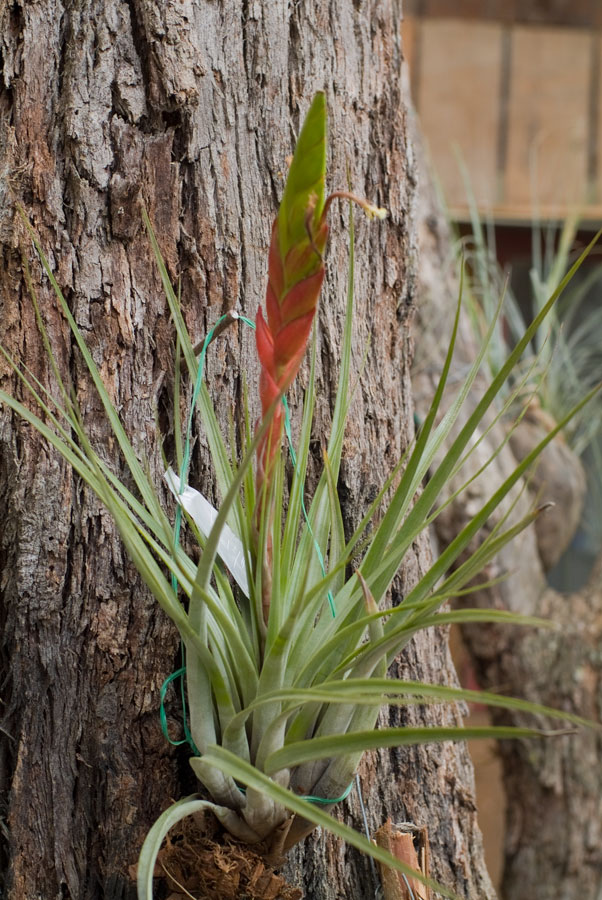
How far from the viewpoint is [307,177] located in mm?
478

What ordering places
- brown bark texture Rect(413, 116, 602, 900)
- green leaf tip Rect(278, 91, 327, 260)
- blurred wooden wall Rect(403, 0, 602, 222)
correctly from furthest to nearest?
blurred wooden wall Rect(403, 0, 602, 222), brown bark texture Rect(413, 116, 602, 900), green leaf tip Rect(278, 91, 327, 260)

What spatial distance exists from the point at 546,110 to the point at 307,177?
210 cm

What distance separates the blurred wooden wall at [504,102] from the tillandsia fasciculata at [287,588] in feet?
6.01

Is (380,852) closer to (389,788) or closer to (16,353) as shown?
(389,788)

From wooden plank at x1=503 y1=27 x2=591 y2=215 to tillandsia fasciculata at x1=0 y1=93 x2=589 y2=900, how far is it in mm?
1860

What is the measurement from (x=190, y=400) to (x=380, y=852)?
45cm

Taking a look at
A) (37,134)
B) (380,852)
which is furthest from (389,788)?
(37,134)

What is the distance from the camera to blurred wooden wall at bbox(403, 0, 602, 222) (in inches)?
89.7

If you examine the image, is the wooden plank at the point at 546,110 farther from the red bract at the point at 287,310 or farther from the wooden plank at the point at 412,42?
the red bract at the point at 287,310

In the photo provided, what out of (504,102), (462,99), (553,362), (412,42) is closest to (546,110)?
(504,102)

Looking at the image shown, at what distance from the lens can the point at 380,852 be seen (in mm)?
427

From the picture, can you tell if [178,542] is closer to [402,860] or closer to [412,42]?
[402,860]

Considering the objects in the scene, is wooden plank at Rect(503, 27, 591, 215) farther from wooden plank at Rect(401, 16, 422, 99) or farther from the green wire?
the green wire

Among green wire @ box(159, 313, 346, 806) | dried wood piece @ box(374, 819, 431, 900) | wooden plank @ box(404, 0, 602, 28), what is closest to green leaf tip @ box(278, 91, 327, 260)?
green wire @ box(159, 313, 346, 806)
